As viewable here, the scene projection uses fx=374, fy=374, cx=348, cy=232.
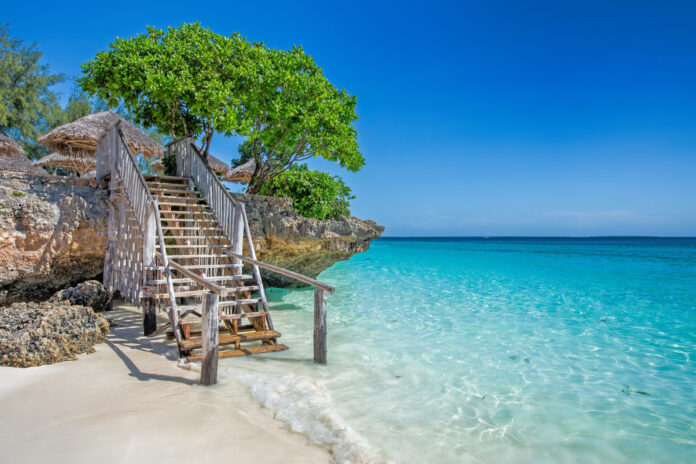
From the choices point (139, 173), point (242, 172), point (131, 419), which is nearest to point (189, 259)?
point (139, 173)

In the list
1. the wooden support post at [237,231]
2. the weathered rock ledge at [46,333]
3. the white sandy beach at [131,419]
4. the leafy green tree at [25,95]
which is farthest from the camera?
the leafy green tree at [25,95]

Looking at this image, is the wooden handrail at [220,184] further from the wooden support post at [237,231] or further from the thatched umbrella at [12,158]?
the thatched umbrella at [12,158]

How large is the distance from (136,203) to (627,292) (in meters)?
19.2

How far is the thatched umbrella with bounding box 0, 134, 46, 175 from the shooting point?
16050 millimetres

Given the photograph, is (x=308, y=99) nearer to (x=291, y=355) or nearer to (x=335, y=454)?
(x=291, y=355)

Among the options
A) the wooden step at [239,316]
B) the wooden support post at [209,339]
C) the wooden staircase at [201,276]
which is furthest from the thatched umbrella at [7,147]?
the wooden support post at [209,339]

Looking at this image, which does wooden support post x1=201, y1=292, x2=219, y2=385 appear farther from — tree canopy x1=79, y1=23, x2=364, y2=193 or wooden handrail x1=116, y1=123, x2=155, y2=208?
tree canopy x1=79, y1=23, x2=364, y2=193

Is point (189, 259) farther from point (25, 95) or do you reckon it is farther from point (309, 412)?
point (25, 95)

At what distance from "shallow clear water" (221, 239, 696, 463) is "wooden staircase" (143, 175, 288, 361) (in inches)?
27.1

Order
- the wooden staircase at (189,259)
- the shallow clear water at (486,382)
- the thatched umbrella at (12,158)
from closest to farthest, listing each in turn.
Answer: the shallow clear water at (486,382), the wooden staircase at (189,259), the thatched umbrella at (12,158)

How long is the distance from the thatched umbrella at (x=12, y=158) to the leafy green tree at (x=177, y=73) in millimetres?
9369

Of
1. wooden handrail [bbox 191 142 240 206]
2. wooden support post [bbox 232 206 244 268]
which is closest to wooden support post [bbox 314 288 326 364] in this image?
wooden support post [bbox 232 206 244 268]

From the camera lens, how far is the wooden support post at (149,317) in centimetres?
748

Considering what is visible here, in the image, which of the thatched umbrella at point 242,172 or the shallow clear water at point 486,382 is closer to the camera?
the shallow clear water at point 486,382
